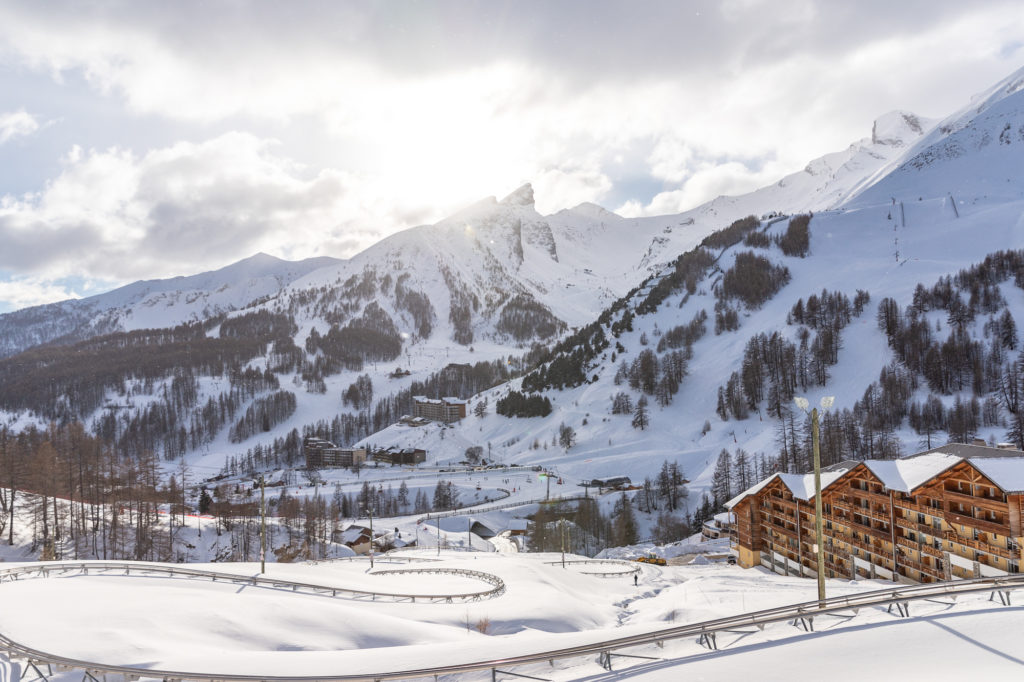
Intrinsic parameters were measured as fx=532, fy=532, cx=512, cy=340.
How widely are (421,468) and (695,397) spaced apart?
230 ft

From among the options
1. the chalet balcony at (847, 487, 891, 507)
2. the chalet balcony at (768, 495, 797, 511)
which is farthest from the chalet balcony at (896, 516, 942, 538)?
the chalet balcony at (768, 495, 797, 511)

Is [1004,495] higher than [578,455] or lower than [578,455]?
higher

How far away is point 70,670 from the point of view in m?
16.1

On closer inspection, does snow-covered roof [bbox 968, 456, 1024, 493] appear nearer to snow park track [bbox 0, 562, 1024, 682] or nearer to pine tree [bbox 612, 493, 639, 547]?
snow park track [bbox 0, 562, 1024, 682]

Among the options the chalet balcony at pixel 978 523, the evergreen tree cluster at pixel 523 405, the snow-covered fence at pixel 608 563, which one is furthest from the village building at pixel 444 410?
the chalet balcony at pixel 978 523

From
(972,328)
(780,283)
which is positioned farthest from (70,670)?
(780,283)

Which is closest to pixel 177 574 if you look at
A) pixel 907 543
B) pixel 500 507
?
pixel 907 543

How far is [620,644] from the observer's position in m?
15.1

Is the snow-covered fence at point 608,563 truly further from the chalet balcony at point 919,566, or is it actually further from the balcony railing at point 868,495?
the chalet balcony at point 919,566

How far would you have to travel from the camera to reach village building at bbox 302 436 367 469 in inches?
A: 6073

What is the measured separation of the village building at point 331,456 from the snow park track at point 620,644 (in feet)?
463

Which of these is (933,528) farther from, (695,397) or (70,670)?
(695,397)

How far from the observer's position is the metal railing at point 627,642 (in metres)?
14.5

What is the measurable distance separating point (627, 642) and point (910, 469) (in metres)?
33.8
